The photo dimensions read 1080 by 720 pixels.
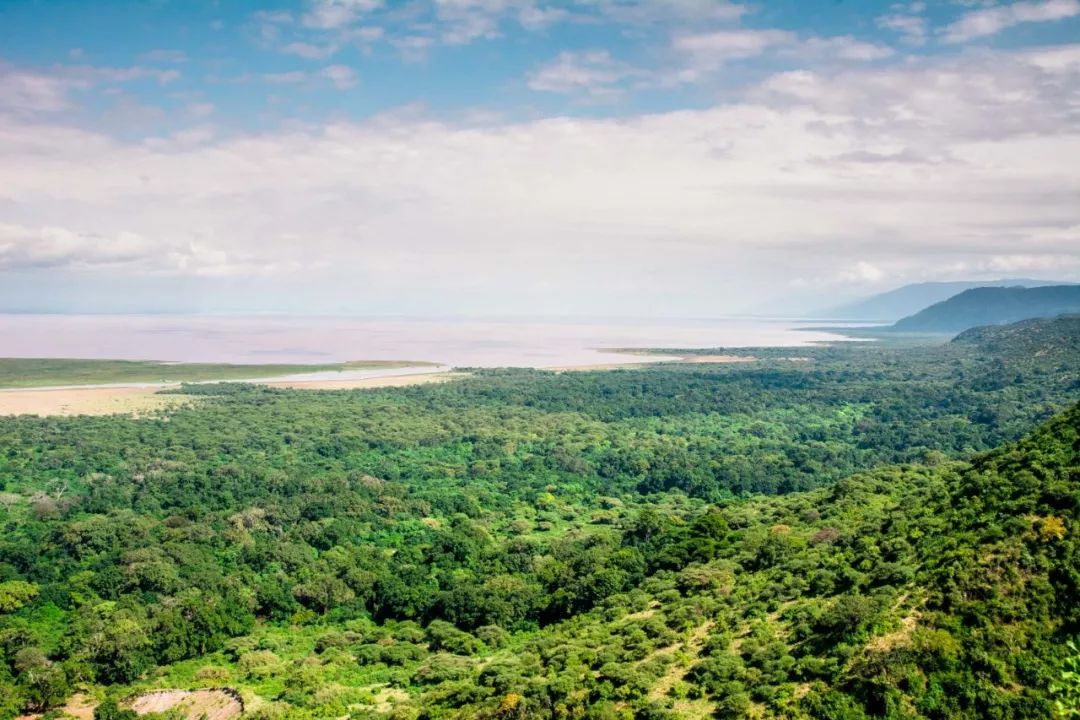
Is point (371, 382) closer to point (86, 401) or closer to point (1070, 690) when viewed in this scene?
point (86, 401)

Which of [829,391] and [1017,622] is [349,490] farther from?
[829,391]

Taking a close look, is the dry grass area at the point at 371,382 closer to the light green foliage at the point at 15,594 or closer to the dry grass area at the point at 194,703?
the light green foliage at the point at 15,594

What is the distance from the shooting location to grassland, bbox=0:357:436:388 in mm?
141125

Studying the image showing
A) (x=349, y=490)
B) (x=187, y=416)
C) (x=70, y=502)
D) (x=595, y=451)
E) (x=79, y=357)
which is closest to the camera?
(x=70, y=502)

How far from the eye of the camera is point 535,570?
171 ft

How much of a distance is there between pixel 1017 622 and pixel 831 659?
239 inches

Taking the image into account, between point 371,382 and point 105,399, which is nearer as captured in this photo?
point 105,399

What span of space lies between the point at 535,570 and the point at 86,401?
9304 centimetres

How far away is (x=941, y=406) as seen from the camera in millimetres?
119438

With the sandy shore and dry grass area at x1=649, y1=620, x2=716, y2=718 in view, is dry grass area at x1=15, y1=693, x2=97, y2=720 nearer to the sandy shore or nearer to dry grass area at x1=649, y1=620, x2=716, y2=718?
dry grass area at x1=649, y1=620, x2=716, y2=718

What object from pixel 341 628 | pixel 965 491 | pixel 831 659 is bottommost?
pixel 341 628

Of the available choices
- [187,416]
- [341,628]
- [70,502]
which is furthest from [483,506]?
[187,416]

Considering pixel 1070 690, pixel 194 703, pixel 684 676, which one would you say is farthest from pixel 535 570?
pixel 1070 690

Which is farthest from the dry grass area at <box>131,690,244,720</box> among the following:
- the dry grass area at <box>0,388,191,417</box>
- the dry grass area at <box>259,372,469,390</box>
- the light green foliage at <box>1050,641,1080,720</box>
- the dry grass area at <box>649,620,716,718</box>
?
the dry grass area at <box>259,372,469,390</box>
